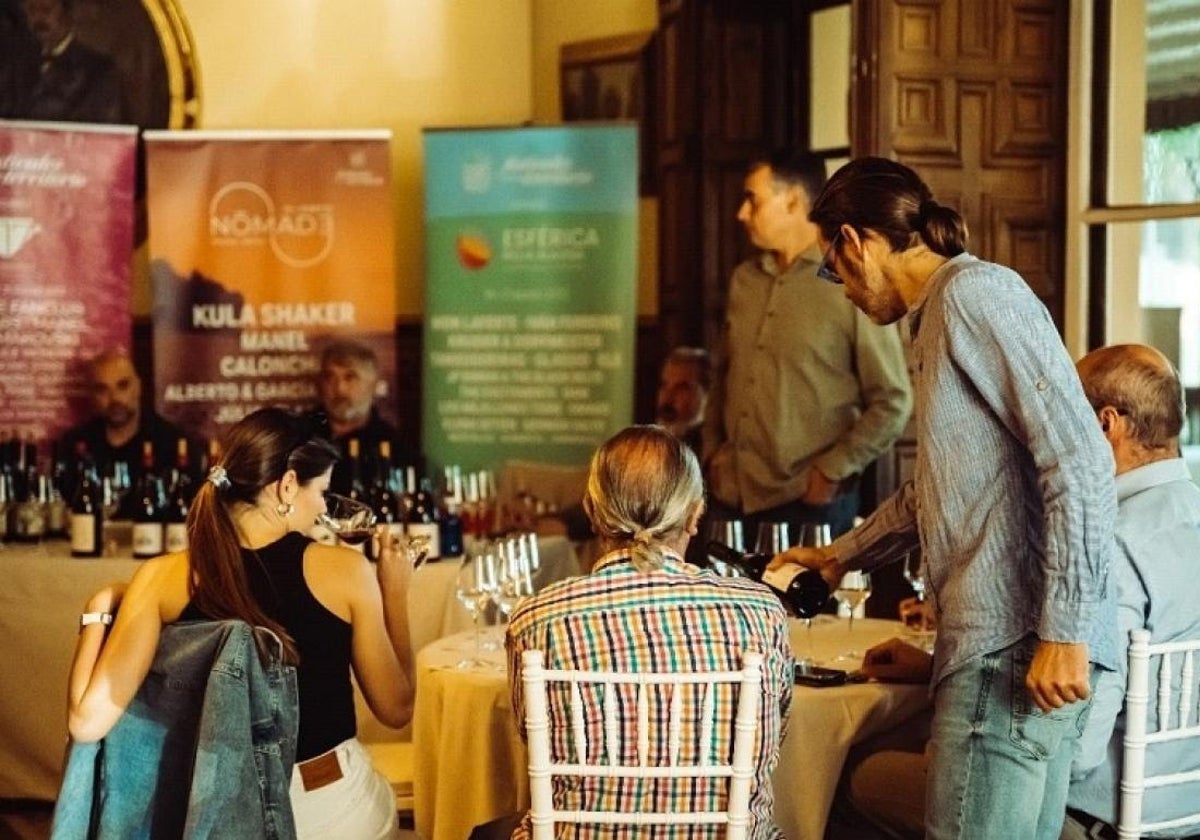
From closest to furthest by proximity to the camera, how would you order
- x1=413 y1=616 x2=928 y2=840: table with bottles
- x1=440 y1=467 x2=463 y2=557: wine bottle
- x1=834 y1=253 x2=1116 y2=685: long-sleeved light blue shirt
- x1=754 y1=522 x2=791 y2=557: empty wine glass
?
x1=834 y1=253 x2=1116 y2=685: long-sleeved light blue shirt, x1=413 y1=616 x2=928 y2=840: table with bottles, x1=754 y1=522 x2=791 y2=557: empty wine glass, x1=440 y1=467 x2=463 y2=557: wine bottle

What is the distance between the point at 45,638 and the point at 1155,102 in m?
3.62

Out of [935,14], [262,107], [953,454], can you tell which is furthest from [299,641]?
[262,107]

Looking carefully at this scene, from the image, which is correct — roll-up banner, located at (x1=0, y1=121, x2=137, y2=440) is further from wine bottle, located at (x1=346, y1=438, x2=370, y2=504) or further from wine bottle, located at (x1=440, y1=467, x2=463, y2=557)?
wine bottle, located at (x1=440, y1=467, x2=463, y2=557)

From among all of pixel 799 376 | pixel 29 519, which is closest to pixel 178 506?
pixel 29 519

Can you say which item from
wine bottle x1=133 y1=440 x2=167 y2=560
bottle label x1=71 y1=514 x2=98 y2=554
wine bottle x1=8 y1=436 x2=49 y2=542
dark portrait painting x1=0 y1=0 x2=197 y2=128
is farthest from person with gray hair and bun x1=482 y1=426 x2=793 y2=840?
dark portrait painting x1=0 y1=0 x2=197 y2=128

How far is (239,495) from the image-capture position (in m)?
2.82

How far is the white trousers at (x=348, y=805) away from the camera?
9.26 ft

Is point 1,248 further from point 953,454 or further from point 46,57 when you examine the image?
point 953,454

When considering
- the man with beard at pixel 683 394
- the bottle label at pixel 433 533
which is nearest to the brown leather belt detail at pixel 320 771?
the bottle label at pixel 433 533

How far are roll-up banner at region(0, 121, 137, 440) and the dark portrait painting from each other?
0.60m

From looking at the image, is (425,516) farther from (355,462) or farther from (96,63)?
(96,63)

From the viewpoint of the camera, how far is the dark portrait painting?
22.9 feet

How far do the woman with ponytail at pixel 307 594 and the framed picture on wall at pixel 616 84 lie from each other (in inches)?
164

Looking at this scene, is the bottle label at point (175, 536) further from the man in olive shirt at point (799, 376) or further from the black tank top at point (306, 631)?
the black tank top at point (306, 631)
